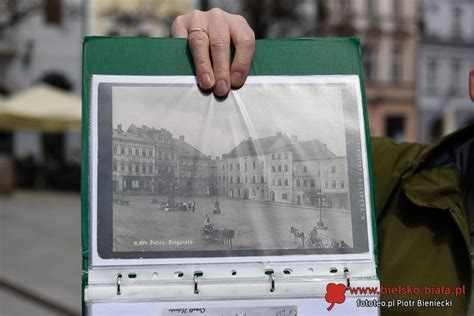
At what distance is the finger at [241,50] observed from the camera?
1.48 metres

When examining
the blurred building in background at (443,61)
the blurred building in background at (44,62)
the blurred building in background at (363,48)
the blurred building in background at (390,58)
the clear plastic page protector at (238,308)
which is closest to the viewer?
the clear plastic page protector at (238,308)

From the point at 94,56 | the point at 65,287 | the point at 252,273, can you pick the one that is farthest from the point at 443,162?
the point at 65,287

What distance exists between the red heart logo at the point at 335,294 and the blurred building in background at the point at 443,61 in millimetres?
32203

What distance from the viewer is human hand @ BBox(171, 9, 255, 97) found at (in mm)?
1465

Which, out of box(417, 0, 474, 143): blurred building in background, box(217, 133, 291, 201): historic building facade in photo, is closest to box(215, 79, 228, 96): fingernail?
box(217, 133, 291, 201): historic building facade in photo

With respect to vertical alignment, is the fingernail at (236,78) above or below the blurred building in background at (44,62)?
below

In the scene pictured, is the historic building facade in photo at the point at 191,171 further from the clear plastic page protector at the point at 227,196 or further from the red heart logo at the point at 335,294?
the red heart logo at the point at 335,294

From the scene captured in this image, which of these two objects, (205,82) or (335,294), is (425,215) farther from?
(205,82)

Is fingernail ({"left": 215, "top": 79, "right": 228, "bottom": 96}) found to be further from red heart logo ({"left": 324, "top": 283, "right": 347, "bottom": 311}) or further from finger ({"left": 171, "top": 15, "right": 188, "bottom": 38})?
red heart logo ({"left": 324, "top": 283, "right": 347, "bottom": 311})

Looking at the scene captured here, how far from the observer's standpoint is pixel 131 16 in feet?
90.2

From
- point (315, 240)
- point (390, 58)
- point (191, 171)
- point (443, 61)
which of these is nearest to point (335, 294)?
point (315, 240)

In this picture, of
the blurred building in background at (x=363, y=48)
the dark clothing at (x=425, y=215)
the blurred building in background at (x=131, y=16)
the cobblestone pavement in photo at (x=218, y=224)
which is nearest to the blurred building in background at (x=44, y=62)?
the blurred building in background at (x=363, y=48)

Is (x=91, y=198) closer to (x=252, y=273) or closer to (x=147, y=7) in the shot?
(x=252, y=273)

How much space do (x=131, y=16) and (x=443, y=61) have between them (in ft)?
49.8
